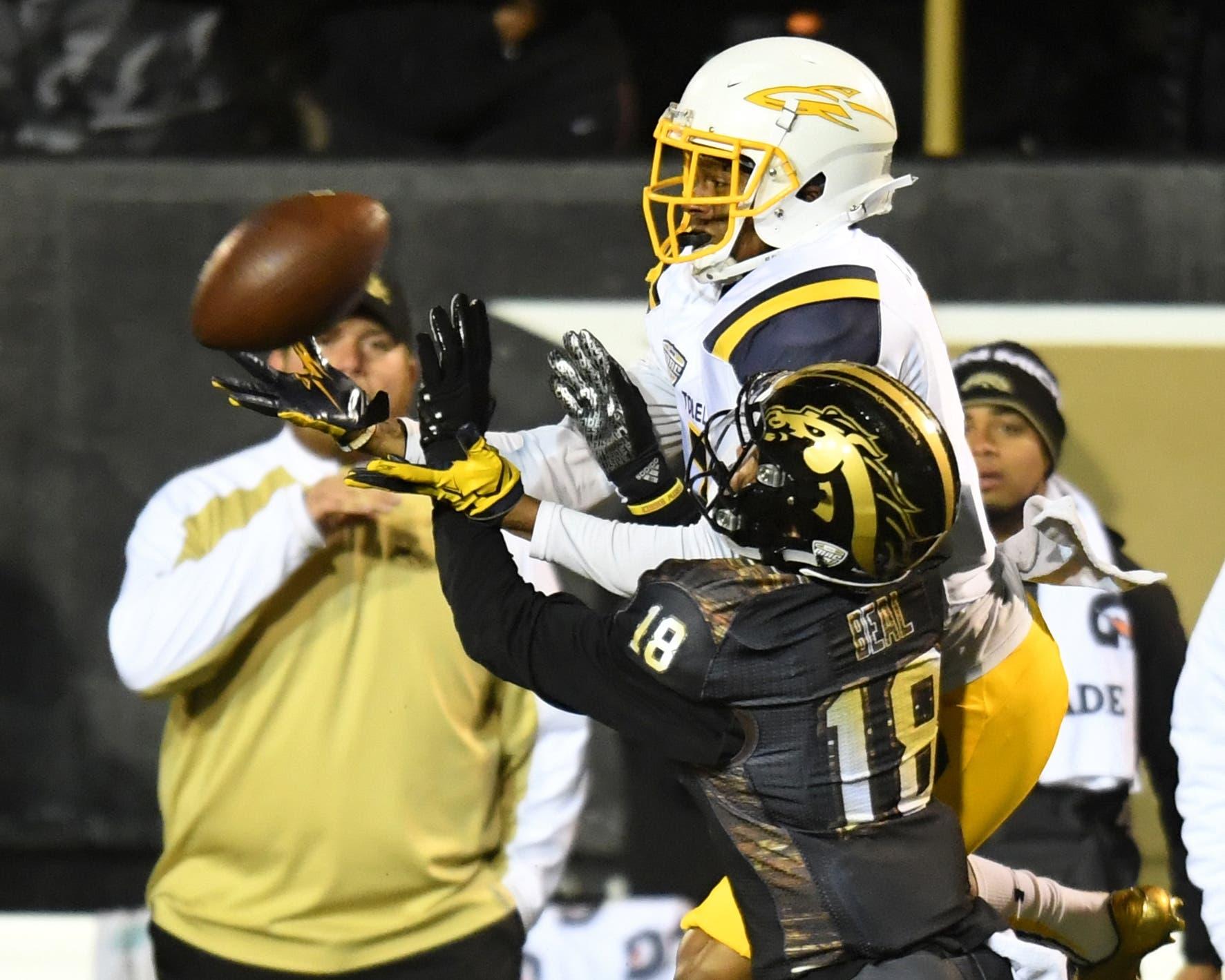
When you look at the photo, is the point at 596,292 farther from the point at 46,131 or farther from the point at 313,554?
the point at 46,131

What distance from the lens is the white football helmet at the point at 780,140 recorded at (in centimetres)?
283

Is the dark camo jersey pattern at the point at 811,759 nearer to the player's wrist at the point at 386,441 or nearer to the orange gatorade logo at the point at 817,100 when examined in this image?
the player's wrist at the point at 386,441

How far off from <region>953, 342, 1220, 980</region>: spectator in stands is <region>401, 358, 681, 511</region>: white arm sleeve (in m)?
0.71

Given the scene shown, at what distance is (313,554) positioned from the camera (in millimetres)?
3305

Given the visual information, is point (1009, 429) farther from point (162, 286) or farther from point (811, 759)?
point (162, 286)

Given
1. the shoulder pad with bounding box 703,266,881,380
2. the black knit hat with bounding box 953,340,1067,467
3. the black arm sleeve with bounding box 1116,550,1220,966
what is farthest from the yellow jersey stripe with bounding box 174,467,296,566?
the black arm sleeve with bounding box 1116,550,1220,966

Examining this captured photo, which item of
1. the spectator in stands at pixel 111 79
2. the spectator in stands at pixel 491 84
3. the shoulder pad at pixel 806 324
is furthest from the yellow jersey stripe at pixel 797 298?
the spectator in stands at pixel 111 79

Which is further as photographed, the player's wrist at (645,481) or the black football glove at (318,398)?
the player's wrist at (645,481)

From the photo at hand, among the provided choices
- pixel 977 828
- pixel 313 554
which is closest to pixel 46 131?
pixel 313 554

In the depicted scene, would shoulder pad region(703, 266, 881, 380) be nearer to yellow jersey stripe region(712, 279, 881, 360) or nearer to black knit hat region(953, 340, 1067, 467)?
yellow jersey stripe region(712, 279, 881, 360)

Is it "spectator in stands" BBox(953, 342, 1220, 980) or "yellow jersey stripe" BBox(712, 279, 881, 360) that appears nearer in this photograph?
"yellow jersey stripe" BBox(712, 279, 881, 360)

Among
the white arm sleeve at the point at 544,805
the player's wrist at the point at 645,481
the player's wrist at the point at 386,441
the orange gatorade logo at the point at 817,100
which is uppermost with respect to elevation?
the orange gatorade logo at the point at 817,100

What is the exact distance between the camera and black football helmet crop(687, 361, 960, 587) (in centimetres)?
237

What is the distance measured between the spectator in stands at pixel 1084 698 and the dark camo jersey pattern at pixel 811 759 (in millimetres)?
1096
